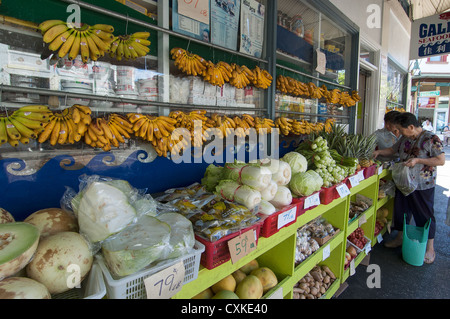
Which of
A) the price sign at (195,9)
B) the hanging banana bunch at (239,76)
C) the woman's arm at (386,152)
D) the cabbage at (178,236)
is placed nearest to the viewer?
the cabbage at (178,236)

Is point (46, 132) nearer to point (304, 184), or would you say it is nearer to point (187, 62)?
point (187, 62)

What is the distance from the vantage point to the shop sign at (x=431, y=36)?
18.5ft

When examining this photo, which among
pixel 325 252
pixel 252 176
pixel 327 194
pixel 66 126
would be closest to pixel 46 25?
pixel 66 126

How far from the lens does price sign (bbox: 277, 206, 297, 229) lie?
1528mm

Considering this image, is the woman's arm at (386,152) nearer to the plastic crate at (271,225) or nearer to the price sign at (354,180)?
the price sign at (354,180)

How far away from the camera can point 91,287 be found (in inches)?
37.5

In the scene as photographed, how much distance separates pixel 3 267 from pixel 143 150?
1.30m

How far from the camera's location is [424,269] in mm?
3184

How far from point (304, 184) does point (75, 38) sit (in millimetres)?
1760

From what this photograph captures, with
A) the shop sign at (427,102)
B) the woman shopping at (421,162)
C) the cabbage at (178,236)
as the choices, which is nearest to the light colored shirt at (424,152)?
the woman shopping at (421,162)

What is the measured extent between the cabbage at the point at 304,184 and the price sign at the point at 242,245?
0.69 m
